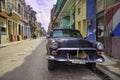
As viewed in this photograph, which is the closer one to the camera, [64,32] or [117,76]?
[117,76]

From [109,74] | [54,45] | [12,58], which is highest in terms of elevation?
[54,45]

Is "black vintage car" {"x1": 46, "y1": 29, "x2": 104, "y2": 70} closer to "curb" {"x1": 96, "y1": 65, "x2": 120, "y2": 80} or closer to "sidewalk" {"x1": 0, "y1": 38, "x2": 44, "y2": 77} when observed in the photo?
"curb" {"x1": 96, "y1": 65, "x2": 120, "y2": 80}

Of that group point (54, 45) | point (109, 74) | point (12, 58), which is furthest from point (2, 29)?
point (109, 74)

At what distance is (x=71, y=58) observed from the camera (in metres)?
9.02

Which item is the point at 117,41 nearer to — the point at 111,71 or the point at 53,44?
the point at 111,71

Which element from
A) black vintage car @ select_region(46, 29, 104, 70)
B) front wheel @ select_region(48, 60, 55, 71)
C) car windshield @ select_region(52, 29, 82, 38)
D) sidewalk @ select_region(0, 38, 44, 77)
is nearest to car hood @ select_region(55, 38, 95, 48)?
black vintage car @ select_region(46, 29, 104, 70)

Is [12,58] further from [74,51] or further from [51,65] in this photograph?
[74,51]

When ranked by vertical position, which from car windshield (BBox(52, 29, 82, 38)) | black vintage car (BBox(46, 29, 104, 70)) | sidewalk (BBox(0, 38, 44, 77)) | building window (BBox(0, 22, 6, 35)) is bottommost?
sidewalk (BBox(0, 38, 44, 77))

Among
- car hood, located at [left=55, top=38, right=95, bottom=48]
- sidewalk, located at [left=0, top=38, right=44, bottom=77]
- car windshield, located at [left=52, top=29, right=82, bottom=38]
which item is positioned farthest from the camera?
car windshield, located at [left=52, top=29, right=82, bottom=38]

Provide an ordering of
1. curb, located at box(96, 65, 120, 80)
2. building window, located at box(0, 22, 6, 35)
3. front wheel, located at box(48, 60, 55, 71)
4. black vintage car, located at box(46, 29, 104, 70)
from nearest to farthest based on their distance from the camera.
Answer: curb, located at box(96, 65, 120, 80) → black vintage car, located at box(46, 29, 104, 70) → front wheel, located at box(48, 60, 55, 71) → building window, located at box(0, 22, 6, 35)

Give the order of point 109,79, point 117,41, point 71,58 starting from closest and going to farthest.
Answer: point 109,79 < point 71,58 < point 117,41

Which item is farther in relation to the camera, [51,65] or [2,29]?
[2,29]

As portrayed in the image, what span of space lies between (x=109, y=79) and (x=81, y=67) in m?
2.57

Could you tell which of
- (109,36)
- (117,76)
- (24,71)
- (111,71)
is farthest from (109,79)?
(109,36)
